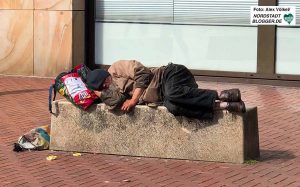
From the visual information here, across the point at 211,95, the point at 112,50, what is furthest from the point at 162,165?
the point at 112,50

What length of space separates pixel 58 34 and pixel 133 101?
21.8ft

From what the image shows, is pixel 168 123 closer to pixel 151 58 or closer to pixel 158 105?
pixel 158 105

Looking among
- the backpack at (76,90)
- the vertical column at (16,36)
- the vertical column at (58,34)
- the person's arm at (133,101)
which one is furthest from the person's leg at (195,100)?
the vertical column at (16,36)

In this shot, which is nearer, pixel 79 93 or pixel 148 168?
pixel 148 168

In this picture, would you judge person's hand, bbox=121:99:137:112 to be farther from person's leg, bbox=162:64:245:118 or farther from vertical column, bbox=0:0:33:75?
vertical column, bbox=0:0:33:75

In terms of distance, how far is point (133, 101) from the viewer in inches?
289

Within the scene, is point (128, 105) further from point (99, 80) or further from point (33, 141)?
point (33, 141)

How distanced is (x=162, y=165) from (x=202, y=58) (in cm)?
621

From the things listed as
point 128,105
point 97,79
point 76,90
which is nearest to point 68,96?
point 76,90

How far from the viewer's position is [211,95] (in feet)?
23.1

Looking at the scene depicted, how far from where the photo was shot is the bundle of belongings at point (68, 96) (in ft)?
24.8

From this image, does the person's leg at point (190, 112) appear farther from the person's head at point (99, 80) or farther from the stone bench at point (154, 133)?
the person's head at point (99, 80)

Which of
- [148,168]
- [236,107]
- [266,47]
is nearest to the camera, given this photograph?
[236,107]

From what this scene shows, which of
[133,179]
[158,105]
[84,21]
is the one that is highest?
[84,21]
